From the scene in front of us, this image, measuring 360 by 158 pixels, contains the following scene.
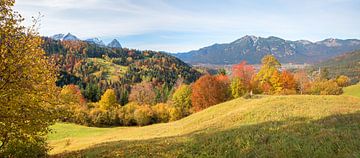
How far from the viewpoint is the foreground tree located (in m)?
16.6

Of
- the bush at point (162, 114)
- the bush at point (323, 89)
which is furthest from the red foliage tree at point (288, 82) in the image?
the bush at point (162, 114)

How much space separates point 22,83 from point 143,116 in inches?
3621

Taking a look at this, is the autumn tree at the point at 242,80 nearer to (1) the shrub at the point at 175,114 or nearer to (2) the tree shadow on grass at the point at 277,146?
(1) the shrub at the point at 175,114

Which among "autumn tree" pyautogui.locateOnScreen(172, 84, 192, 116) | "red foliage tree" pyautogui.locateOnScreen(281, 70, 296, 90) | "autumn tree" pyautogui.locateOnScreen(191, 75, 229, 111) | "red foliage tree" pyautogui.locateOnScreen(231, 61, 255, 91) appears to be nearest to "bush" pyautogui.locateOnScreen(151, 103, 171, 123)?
→ "autumn tree" pyautogui.locateOnScreen(172, 84, 192, 116)

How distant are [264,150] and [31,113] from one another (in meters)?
13.3

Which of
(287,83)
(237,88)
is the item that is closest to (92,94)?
(237,88)

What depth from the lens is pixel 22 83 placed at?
1741 cm

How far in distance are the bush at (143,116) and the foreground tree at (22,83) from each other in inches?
3468

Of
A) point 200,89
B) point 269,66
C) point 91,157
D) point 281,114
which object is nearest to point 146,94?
point 200,89

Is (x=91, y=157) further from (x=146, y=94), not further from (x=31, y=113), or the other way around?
(x=146, y=94)

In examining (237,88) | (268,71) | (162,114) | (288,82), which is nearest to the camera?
(268,71)

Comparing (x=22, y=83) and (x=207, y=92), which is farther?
(x=207, y=92)

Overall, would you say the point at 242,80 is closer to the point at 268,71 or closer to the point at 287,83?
the point at 268,71

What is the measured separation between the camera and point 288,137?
1953 cm
